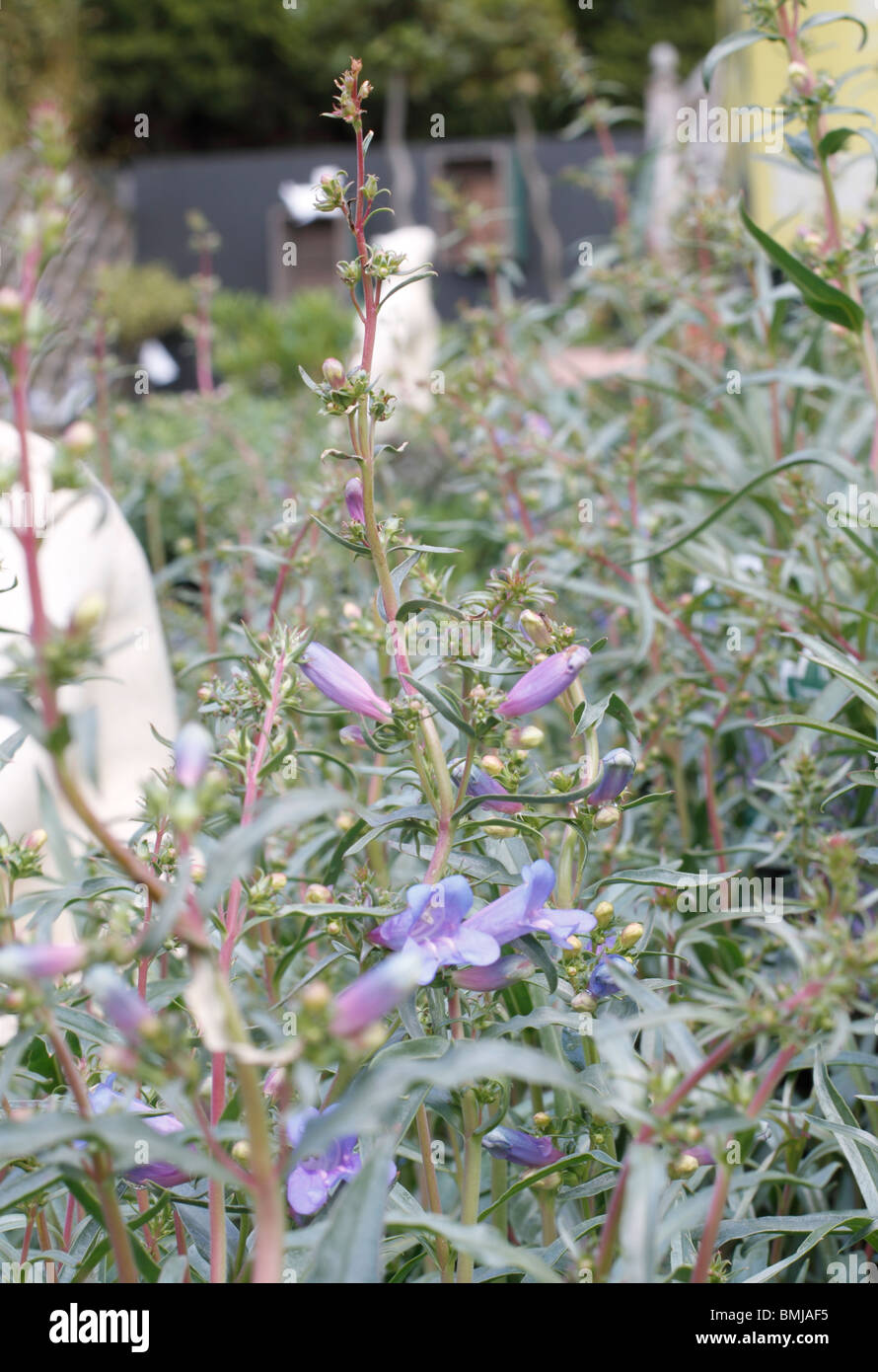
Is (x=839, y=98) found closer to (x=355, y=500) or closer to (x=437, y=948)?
(x=355, y=500)

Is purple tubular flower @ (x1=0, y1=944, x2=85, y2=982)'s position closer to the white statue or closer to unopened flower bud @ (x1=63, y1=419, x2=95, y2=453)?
unopened flower bud @ (x1=63, y1=419, x2=95, y2=453)

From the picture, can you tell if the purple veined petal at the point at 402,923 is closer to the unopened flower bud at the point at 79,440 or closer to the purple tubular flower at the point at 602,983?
the purple tubular flower at the point at 602,983

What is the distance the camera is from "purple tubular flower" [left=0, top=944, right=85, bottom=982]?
32 centimetres

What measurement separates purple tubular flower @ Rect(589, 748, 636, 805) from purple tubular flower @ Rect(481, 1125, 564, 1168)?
0.51 feet

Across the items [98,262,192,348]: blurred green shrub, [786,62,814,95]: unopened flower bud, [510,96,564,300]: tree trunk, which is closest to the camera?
[786,62,814,95]: unopened flower bud

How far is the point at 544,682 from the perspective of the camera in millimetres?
531

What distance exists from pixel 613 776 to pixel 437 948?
0.45ft

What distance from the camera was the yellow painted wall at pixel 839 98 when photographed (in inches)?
82.8

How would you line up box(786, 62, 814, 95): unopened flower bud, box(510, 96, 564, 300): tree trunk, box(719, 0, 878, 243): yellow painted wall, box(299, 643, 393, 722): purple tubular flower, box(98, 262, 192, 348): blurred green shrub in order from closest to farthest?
box(299, 643, 393, 722): purple tubular flower, box(786, 62, 814, 95): unopened flower bud, box(719, 0, 878, 243): yellow painted wall, box(98, 262, 192, 348): blurred green shrub, box(510, 96, 564, 300): tree trunk

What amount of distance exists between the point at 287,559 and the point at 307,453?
1937mm

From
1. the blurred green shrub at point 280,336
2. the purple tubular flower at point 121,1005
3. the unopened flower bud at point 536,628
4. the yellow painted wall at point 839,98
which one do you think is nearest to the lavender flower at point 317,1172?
the purple tubular flower at point 121,1005

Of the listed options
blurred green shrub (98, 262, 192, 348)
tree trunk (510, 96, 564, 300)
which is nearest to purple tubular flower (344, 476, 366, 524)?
blurred green shrub (98, 262, 192, 348)
